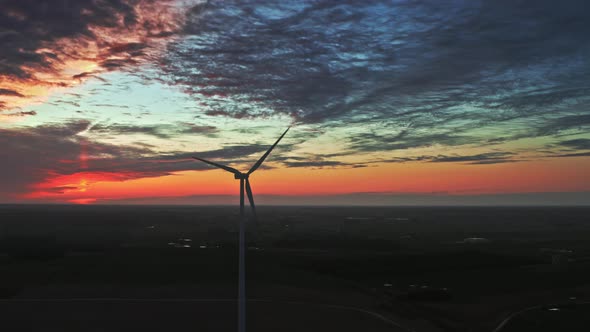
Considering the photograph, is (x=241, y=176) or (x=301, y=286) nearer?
(x=241, y=176)

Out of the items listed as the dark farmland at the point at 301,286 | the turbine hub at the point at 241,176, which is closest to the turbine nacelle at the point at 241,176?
the turbine hub at the point at 241,176

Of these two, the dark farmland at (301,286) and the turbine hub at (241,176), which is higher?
the turbine hub at (241,176)

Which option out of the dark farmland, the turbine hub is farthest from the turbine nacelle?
the dark farmland

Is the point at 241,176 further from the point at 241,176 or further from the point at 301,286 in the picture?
Answer: the point at 301,286

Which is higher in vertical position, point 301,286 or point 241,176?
point 241,176

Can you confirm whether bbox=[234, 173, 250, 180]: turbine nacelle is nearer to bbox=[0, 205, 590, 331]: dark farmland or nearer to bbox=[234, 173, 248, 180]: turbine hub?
bbox=[234, 173, 248, 180]: turbine hub

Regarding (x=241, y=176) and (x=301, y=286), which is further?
(x=301, y=286)

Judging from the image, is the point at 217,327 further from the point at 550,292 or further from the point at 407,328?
the point at 550,292

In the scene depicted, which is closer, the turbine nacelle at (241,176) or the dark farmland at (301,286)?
the turbine nacelle at (241,176)

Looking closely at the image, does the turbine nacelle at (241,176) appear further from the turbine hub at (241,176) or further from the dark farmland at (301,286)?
the dark farmland at (301,286)

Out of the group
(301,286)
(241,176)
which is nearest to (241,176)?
(241,176)

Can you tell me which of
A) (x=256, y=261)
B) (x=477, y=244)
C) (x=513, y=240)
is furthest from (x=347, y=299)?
(x=513, y=240)
